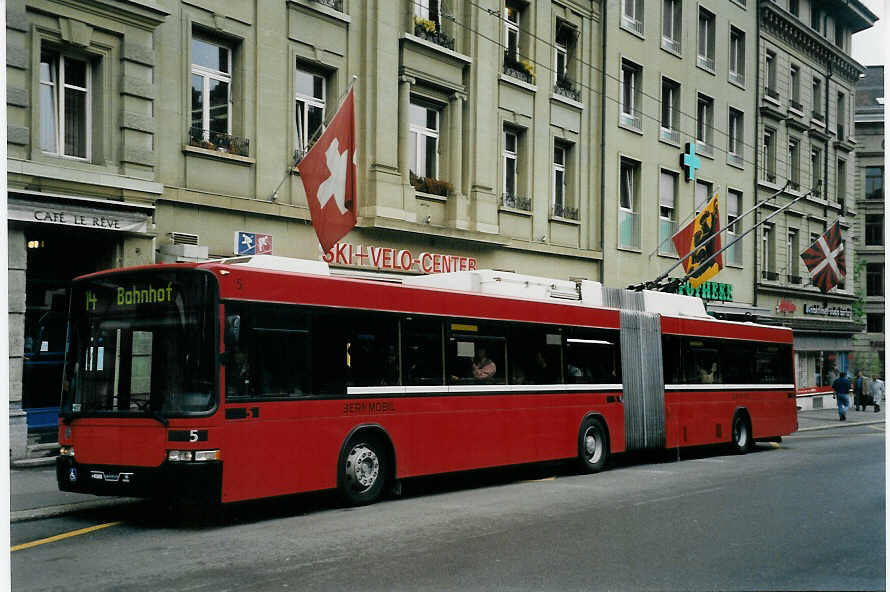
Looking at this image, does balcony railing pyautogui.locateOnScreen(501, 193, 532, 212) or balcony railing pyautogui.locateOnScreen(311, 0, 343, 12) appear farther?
balcony railing pyautogui.locateOnScreen(501, 193, 532, 212)

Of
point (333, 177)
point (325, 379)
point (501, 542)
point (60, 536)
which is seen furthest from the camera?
point (333, 177)

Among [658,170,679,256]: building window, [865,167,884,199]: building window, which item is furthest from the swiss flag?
[658,170,679,256]: building window

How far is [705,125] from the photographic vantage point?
113ft

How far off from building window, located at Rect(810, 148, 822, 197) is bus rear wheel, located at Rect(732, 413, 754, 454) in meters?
13.4

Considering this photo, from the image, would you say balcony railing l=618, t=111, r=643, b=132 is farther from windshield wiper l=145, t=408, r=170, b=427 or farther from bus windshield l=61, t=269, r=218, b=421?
windshield wiper l=145, t=408, r=170, b=427

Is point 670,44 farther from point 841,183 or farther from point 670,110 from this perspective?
point 841,183

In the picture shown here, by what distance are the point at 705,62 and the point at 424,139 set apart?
50.5ft

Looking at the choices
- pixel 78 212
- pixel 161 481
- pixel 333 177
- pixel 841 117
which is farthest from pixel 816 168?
pixel 161 481

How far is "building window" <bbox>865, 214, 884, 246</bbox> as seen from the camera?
18.4m

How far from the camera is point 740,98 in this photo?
118 ft

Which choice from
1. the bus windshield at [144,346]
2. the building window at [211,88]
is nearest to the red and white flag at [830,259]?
the building window at [211,88]

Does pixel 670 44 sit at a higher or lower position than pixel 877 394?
higher

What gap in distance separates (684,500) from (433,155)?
12896 mm

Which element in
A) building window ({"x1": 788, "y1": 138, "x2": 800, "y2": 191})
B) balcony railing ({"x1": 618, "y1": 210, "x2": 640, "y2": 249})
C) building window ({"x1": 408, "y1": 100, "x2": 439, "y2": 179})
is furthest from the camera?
building window ({"x1": 788, "y1": 138, "x2": 800, "y2": 191})
